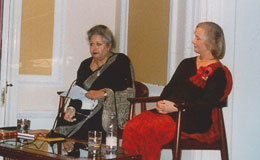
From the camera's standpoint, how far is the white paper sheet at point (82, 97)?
3.78 metres

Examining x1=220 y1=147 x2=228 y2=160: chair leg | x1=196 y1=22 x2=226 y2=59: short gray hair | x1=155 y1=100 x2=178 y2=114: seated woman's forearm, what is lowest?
x1=220 y1=147 x2=228 y2=160: chair leg

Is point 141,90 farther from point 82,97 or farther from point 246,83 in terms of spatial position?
point 246,83

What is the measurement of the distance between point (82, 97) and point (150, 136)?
100cm

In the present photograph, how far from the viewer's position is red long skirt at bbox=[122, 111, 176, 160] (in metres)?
3.08

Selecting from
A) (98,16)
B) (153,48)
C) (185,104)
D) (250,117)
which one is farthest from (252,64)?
(98,16)

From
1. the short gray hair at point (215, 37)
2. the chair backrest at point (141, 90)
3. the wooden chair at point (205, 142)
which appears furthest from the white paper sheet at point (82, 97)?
the short gray hair at point (215, 37)

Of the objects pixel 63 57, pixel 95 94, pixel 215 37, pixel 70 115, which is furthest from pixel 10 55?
pixel 215 37

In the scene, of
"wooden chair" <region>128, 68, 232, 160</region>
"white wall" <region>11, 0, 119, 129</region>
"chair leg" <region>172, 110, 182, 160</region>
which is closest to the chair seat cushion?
"wooden chair" <region>128, 68, 232, 160</region>

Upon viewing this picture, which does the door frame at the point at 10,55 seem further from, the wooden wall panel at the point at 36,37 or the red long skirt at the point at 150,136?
the red long skirt at the point at 150,136

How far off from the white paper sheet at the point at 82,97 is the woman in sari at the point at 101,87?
0.04 m

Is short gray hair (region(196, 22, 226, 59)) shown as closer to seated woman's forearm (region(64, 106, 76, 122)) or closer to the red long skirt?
the red long skirt

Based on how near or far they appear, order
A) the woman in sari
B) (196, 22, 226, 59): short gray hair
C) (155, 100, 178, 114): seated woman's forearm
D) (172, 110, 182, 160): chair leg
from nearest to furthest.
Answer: (172, 110, 182, 160): chair leg → (155, 100, 178, 114): seated woman's forearm → (196, 22, 226, 59): short gray hair → the woman in sari

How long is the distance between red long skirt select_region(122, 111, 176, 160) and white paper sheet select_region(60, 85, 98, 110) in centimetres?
80

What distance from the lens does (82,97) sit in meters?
3.92
